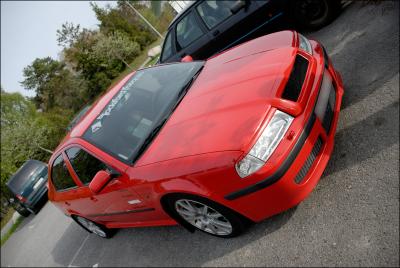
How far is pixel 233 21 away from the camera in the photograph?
20.4 feet

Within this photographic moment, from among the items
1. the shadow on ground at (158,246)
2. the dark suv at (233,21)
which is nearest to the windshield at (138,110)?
the shadow on ground at (158,246)

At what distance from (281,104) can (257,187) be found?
72cm

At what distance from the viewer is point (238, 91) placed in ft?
10.8

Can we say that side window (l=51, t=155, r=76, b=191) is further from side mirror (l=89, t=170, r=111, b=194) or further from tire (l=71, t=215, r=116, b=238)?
side mirror (l=89, t=170, r=111, b=194)

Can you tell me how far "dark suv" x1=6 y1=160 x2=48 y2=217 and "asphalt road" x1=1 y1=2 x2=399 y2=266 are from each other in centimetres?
511

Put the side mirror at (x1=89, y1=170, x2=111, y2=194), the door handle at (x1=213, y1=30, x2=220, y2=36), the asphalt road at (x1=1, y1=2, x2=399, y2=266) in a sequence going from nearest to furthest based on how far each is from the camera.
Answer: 1. the asphalt road at (x1=1, y1=2, x2=399, y2=266)
2. the side mirror at (x1=89, y1=170, x2=111, y2=194)
3. the door handle at (x1=213, y1=30, x2=220, y2=36)

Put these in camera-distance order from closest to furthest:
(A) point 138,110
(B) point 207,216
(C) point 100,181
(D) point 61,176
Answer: (B) point 207,216
(C) point 100,181
(A) point 138,110
(D) point 61,176

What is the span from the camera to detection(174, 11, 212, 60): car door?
6520 mm

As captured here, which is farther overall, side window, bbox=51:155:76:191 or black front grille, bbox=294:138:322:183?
side window, bbox=51:155:76:191

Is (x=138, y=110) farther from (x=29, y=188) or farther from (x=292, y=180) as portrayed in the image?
(x=29, y=188)

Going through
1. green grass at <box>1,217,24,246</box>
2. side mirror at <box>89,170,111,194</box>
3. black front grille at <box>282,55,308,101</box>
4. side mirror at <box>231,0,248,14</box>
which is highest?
side mirror at <box>89,170,111,194</box>

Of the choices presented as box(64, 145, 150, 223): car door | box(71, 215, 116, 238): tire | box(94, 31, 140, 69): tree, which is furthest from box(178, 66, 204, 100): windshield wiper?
box(94, 31, 140, 69): tree

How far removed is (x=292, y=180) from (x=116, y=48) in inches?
1071

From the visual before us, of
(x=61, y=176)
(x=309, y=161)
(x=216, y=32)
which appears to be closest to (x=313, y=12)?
(x=216, y=32)
